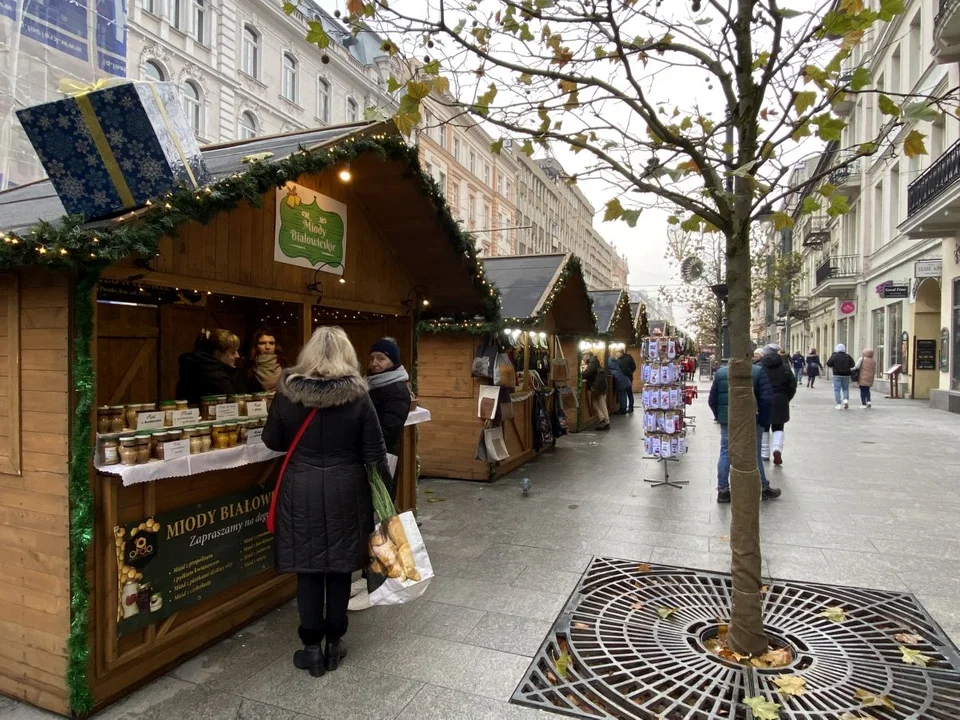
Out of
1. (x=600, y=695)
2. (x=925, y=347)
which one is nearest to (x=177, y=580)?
(x=600, y=695)

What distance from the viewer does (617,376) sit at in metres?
15.0

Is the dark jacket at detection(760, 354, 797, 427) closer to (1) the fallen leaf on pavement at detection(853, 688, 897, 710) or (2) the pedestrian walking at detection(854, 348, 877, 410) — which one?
(1) the fallen leaf on pavement at detection(853, 688, 897, 710)

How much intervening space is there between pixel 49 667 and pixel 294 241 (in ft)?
9.49

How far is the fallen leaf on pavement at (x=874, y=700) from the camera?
2906 mm

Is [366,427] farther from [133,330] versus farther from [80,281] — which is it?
[133,330]

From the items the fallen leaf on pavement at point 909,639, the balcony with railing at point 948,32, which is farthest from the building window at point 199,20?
the fallen leaf on pavement at point 909,639

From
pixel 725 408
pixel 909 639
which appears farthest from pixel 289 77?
pixel 909 639

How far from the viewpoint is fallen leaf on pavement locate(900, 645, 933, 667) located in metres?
3.29

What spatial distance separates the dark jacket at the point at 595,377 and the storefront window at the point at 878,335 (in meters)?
15.2

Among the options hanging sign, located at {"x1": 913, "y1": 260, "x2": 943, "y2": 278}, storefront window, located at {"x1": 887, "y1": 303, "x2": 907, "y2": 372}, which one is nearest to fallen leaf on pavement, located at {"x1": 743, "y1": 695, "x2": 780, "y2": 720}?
hanging sign, located at {"x1": 913, "y1": 260, "x2": 943, "y2": 278}

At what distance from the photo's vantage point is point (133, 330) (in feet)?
15.8

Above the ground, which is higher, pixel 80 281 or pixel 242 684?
pixel 80 281

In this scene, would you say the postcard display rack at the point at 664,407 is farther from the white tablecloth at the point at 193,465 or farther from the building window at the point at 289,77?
the building window at the point at 289,77

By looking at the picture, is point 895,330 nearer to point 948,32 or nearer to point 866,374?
point 866,374
